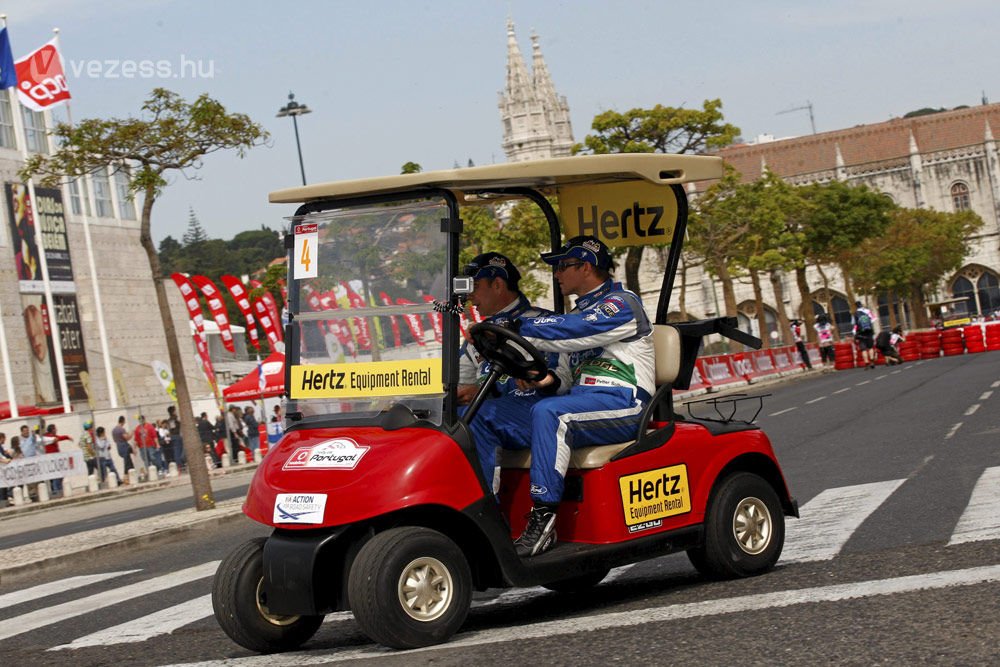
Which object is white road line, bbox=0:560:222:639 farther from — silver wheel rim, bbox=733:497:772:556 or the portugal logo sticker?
silver wheel rim, bbox=733:497:772:556

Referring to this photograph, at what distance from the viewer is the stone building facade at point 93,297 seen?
4425 cm

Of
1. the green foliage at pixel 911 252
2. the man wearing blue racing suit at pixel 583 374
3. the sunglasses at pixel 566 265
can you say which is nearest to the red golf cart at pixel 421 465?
the man wearing blue racing suit at pixel 583 374

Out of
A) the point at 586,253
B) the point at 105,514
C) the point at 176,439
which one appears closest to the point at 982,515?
the point at 586,253

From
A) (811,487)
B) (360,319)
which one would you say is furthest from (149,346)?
(360,319)

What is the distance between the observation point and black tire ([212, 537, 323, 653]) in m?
6.23

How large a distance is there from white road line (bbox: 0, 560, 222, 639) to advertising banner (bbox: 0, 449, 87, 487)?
18204 mm

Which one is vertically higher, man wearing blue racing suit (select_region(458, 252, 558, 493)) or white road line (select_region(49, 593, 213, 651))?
man wearing blue racing suit (select_region(458, 252, 558, 493))

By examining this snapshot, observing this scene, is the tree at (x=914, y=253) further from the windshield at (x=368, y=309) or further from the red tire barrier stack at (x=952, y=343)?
the windshield at (x=368, y=309)

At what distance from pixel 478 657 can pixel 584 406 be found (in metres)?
1.45

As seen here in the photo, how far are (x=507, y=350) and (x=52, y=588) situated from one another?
6073 mm

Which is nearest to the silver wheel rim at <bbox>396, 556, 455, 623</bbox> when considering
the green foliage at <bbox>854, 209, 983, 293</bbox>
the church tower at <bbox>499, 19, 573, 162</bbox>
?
the green foliage at <bbox>854, 209, 983, 293</bbox>

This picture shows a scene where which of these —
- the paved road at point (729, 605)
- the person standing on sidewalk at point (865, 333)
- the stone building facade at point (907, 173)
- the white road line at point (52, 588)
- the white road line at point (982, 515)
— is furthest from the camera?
the stone building facade at point (907, 173)

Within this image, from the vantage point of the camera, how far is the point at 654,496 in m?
6.82

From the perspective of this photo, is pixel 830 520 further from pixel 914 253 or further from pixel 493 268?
pixel 914 253
